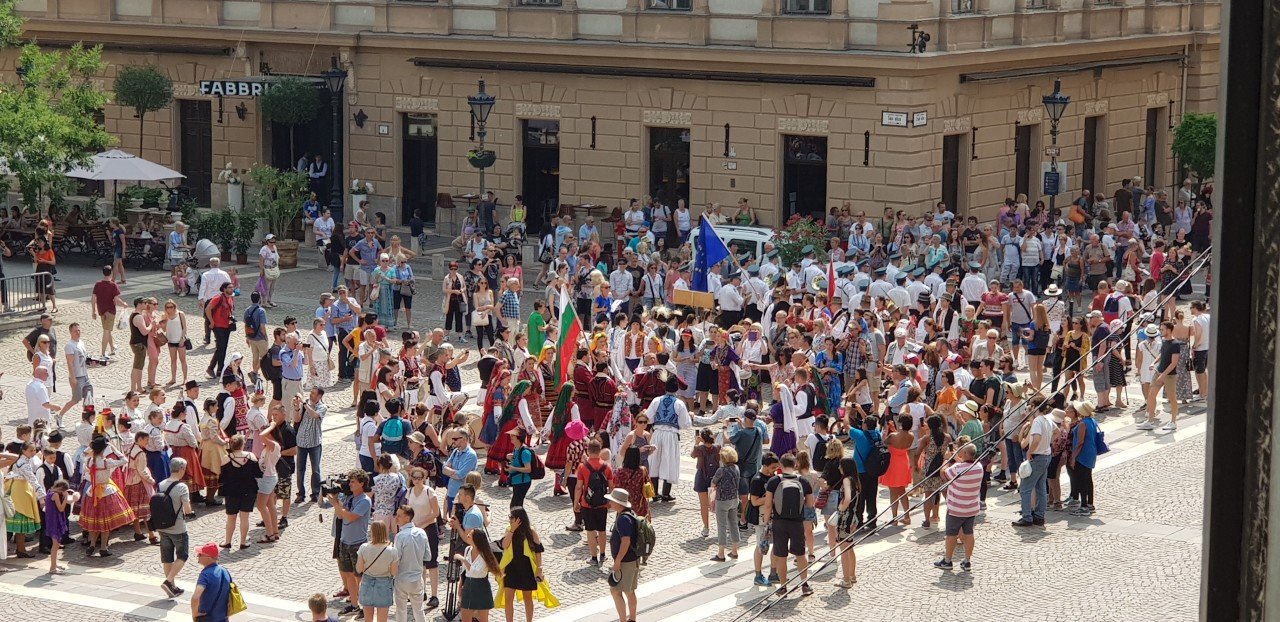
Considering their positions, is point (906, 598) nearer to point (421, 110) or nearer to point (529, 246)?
point (529, 246)

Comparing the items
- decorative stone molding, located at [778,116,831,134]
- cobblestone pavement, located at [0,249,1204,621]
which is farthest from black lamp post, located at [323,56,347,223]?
cobblestone pavement, located at [0,249,1204,621]

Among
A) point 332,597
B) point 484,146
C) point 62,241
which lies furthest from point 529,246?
point 332,597

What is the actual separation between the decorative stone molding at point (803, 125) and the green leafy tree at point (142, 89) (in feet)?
49.7

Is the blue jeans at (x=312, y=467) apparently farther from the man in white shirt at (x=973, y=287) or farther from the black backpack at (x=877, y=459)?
the man in white shirt at (x=973, y=287)

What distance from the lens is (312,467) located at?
59.5 feet

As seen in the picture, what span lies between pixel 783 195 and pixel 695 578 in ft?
69.0

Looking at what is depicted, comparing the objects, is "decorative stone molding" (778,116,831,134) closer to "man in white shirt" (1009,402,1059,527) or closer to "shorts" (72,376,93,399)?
"shorts" (72,376,93,399)

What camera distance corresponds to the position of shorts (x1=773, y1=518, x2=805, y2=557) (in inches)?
580

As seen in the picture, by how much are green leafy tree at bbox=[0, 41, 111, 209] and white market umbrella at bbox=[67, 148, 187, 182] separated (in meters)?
0.63

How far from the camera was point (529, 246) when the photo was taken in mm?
34688

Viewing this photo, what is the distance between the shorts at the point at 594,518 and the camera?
51.9 feet

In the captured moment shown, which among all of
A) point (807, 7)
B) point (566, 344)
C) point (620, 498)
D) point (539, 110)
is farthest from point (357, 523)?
point (539, 110)

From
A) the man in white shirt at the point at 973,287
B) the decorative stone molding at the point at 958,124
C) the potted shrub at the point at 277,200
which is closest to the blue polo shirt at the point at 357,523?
the man in white shirt at the point at 973,287

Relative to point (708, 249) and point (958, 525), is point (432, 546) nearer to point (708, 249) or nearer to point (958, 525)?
point (958, 525)
